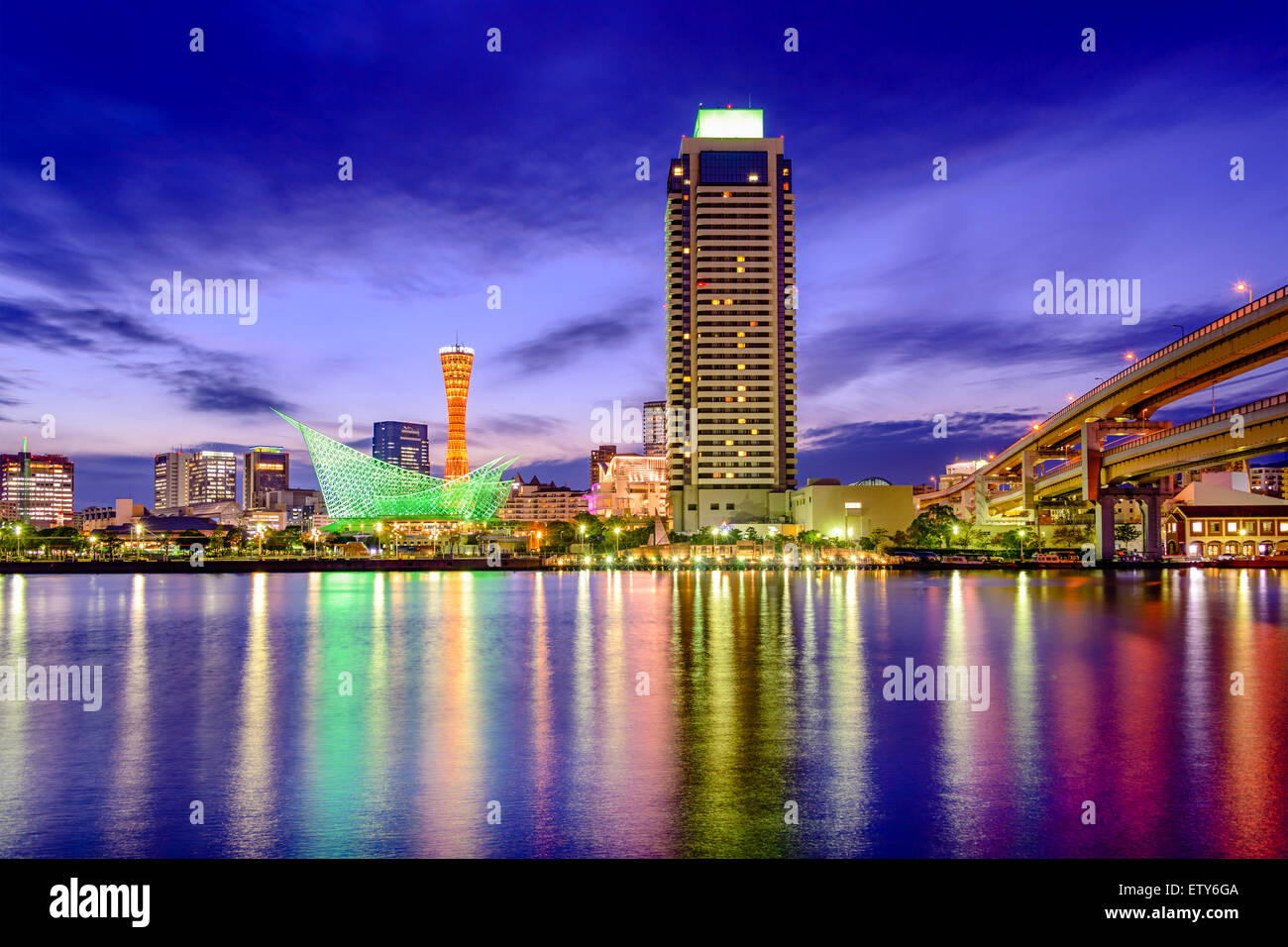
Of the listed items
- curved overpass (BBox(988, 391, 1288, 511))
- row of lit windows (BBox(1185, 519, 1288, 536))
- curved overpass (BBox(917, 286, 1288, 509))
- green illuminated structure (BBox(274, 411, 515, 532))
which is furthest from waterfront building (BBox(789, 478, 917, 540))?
green illuminated structure (BBox(274, 411, 515, 532))

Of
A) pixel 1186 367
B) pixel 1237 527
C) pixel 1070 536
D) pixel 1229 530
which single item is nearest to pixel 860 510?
pixel 1070 536

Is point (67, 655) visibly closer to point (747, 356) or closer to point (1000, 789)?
point (1000, 789)

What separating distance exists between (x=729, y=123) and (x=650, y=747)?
505ft

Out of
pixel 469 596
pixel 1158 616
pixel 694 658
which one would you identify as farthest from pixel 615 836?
pixel 469 596

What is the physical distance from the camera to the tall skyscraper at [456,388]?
141 meters

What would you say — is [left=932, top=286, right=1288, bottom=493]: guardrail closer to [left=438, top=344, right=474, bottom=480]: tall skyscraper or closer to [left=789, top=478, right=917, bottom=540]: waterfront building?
[left=789, top=478, right=917, bottom=540]: waterfront building

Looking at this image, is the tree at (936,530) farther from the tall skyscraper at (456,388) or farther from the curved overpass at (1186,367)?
the tall skyscraper at (456,388)

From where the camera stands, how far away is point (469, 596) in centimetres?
5216

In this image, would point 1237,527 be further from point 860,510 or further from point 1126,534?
point 860,510

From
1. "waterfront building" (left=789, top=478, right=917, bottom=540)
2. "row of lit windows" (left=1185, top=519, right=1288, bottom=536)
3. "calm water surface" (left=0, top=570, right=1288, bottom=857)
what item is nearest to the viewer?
"calm water surface" (left=0, top=570, right=1288, bottom=857)

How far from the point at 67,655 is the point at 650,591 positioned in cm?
3462

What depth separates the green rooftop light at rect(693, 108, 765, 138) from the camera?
150875 millimetres

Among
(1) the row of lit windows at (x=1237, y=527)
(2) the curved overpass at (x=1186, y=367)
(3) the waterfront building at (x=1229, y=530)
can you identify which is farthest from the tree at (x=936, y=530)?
(1) the row of lit windows at (x=1237, y=527)

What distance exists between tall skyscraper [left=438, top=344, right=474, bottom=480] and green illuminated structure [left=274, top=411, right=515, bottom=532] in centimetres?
549
